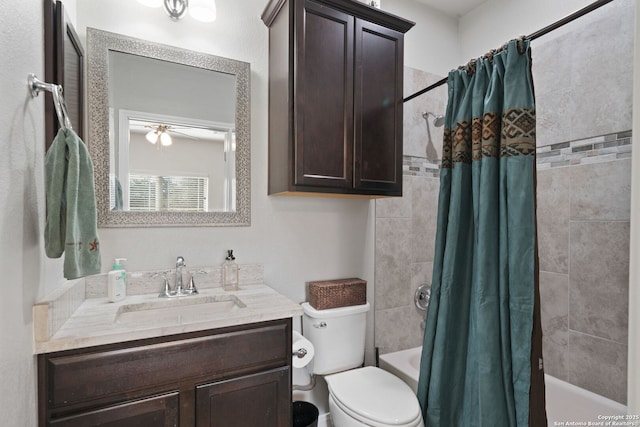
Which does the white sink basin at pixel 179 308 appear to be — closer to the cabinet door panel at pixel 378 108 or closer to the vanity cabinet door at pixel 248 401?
the vanity cabinet door at pixel 248 401

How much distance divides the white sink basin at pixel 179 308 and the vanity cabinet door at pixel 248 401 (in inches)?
10.8

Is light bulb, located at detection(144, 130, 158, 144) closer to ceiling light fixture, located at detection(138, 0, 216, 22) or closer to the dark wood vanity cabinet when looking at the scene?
ceiling light fixture, located at detection(138, 0, 216, 22)

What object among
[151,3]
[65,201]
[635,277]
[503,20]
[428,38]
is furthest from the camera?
[428,38]

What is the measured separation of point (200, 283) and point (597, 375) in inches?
84.1

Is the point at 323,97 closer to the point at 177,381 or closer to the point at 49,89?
the point at 49,89

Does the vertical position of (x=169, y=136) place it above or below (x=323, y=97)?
below

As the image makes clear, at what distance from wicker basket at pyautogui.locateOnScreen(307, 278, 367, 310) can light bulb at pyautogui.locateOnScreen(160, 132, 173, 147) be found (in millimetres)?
1086

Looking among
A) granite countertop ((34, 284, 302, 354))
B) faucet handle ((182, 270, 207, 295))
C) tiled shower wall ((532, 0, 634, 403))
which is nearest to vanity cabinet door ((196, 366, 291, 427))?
granite countertop ((34, 284, 302, 354))

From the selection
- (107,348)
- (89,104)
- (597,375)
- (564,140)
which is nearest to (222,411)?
(107,348)

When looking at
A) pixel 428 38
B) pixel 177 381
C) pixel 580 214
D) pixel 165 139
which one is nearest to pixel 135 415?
pixel 177 381

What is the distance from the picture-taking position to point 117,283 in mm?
1399

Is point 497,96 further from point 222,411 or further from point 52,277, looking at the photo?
point 52,277

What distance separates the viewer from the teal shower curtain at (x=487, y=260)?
1.23m

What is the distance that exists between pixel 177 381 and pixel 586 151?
226 cm
